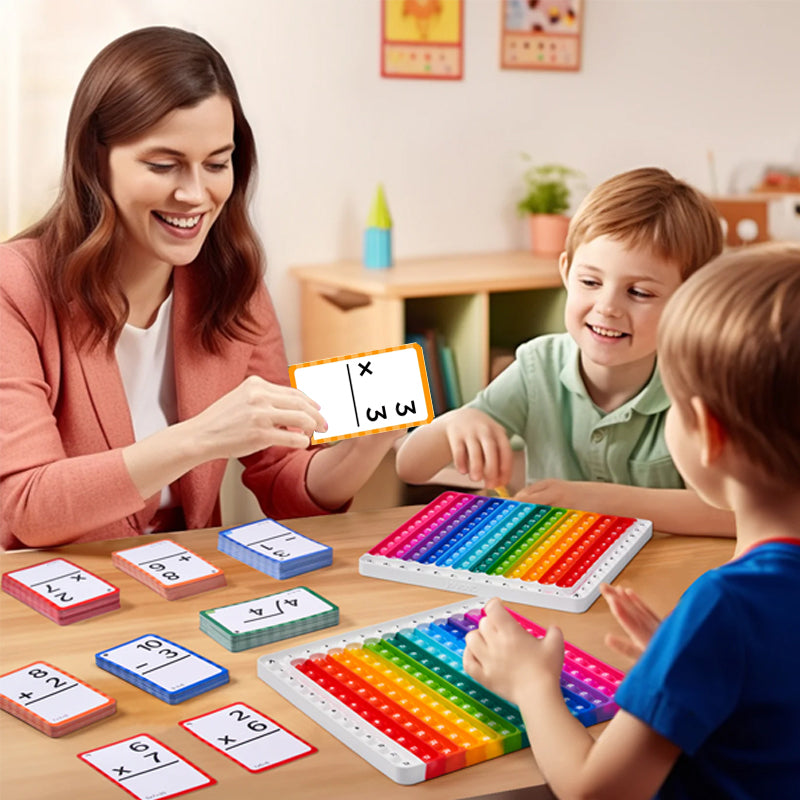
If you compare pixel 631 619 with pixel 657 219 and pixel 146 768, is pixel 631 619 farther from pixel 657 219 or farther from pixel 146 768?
pixel 657 219

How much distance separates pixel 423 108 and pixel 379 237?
45 cm

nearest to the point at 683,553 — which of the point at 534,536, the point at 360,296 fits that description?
the point at 534,536

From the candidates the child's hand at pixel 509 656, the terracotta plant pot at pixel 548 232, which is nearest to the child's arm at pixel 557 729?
the child's hand at pixel 509 656

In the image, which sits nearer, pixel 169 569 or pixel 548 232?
pixel 169 569

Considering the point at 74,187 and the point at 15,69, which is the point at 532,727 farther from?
the point at 15,69

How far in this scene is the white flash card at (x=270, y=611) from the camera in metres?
1.13

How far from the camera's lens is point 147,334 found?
1762 millimetres

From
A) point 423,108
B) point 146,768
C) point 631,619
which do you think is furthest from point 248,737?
point 423,108

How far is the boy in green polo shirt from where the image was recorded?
4.98ft

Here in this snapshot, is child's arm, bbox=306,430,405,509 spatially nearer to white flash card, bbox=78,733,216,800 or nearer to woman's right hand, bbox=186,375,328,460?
woman's right hand, bbox=186,375,328,460

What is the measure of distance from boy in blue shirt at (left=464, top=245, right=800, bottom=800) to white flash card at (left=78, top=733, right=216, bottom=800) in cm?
30

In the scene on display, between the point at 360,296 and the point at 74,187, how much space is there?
130 cm

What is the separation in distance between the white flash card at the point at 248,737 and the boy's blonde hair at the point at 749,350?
0.45 meters

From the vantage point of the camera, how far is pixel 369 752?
91 cm
